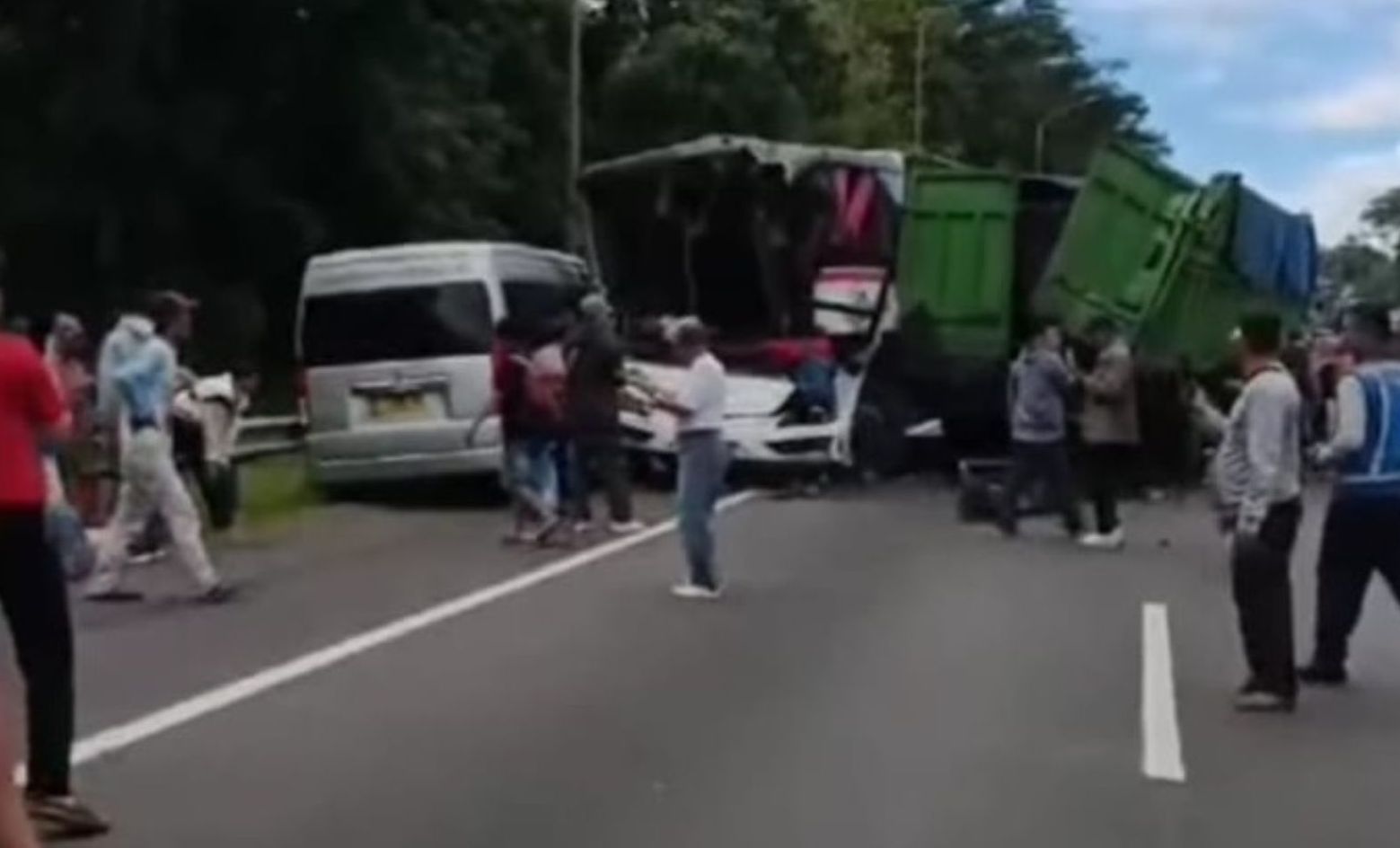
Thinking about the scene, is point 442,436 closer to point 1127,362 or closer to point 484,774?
point 1127,362

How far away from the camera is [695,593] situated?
1912 cm

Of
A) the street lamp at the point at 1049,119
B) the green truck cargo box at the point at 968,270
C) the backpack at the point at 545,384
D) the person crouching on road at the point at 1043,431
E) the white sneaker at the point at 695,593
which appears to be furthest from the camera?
the street lamp at the point at 1049,119

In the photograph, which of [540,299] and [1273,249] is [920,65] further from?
[540,299]

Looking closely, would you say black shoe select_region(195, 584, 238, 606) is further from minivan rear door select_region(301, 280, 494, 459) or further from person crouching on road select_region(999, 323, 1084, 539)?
minivan rear door select_region(301, 280, 494, 459)

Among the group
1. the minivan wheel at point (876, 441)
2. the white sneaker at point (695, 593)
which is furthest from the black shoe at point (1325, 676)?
the minivan wheel at point (876, 441)

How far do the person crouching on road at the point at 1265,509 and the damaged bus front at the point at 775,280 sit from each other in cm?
1620

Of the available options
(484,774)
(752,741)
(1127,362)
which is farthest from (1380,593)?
(484,774)

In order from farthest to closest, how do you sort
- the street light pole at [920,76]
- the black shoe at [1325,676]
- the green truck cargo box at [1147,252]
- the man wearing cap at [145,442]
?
the street light pole at [920,76] < the green truck cargo box at [1147,252] < the man wearing cap at [145,442] < the black shoe at [1325,676]

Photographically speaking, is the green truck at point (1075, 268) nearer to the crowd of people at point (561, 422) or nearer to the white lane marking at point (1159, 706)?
the crowd of people at point (561, 422)

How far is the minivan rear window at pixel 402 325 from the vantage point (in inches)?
1072

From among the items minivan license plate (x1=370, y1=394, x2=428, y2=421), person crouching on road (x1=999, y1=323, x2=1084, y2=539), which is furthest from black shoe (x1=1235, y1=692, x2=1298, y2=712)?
minivan license plate (x1=370, y1=394, x2=428, y2=421)

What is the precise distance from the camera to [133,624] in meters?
17.2

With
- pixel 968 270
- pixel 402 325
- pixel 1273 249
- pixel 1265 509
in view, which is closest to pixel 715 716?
pixel 1265 509

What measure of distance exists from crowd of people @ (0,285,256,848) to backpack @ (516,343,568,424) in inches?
83.1
